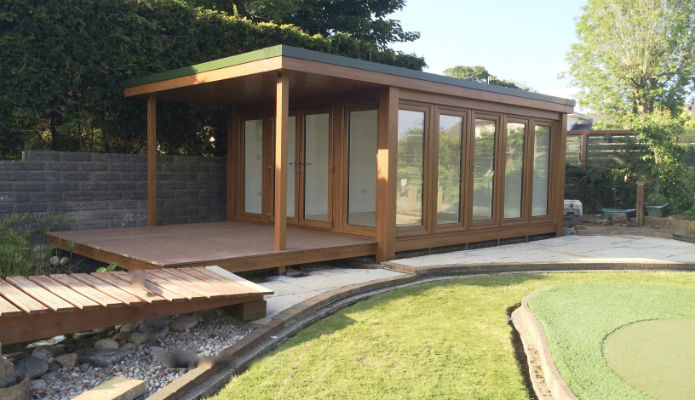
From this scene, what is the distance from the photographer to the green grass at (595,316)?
319 cm

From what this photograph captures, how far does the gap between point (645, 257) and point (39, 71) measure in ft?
28.5

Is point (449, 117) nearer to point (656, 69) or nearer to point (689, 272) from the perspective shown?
point (689, 272)

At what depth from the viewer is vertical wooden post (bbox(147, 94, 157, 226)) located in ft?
27.8

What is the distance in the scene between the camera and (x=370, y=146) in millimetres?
7445

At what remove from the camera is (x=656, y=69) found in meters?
19.1

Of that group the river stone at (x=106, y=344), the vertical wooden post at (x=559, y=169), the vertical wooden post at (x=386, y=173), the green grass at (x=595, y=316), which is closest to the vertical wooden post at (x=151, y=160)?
the vertical wooden post at (x=386, y=173)

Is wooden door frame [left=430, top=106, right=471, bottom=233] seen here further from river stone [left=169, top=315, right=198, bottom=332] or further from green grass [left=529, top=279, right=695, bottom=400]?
river stone [left=169, top=315, right=198, bottom=332]

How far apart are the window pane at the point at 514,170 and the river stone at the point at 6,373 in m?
7.41

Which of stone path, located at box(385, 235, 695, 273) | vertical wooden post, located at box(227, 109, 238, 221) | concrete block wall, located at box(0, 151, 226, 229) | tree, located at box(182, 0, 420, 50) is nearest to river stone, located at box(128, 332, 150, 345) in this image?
stone path, located at box(385, 235, 695, 273)

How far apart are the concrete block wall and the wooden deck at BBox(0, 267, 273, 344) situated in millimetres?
3737

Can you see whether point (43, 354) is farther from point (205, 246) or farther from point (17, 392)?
point (205, 246)

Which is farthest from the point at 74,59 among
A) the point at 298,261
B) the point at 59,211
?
the point at 298,261

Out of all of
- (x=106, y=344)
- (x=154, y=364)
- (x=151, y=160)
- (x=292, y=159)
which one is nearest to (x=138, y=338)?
(x=106, y=344)

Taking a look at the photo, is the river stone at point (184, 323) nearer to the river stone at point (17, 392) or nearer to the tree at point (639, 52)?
the river stone at point (17, 392)
